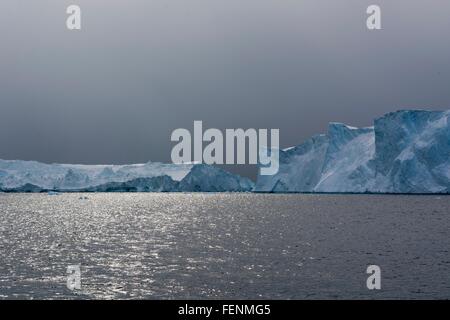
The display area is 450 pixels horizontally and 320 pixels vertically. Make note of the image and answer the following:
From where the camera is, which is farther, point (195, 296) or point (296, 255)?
point (296, 255)

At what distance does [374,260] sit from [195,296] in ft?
71.7

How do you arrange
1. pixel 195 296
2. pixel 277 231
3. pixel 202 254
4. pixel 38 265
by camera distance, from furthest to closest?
pixel 277 231
pixel 202 254
pixel 38 265
pixel 195 296

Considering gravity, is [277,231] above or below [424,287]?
above

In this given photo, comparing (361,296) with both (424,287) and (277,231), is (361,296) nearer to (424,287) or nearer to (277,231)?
(424,287)

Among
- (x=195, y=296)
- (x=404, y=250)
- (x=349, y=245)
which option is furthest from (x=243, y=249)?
(x=195, y=296)

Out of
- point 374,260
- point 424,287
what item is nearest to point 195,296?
point 424,287

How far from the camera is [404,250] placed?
56.8m

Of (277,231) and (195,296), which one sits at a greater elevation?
(277,231)

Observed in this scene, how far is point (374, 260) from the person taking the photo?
48938mm
